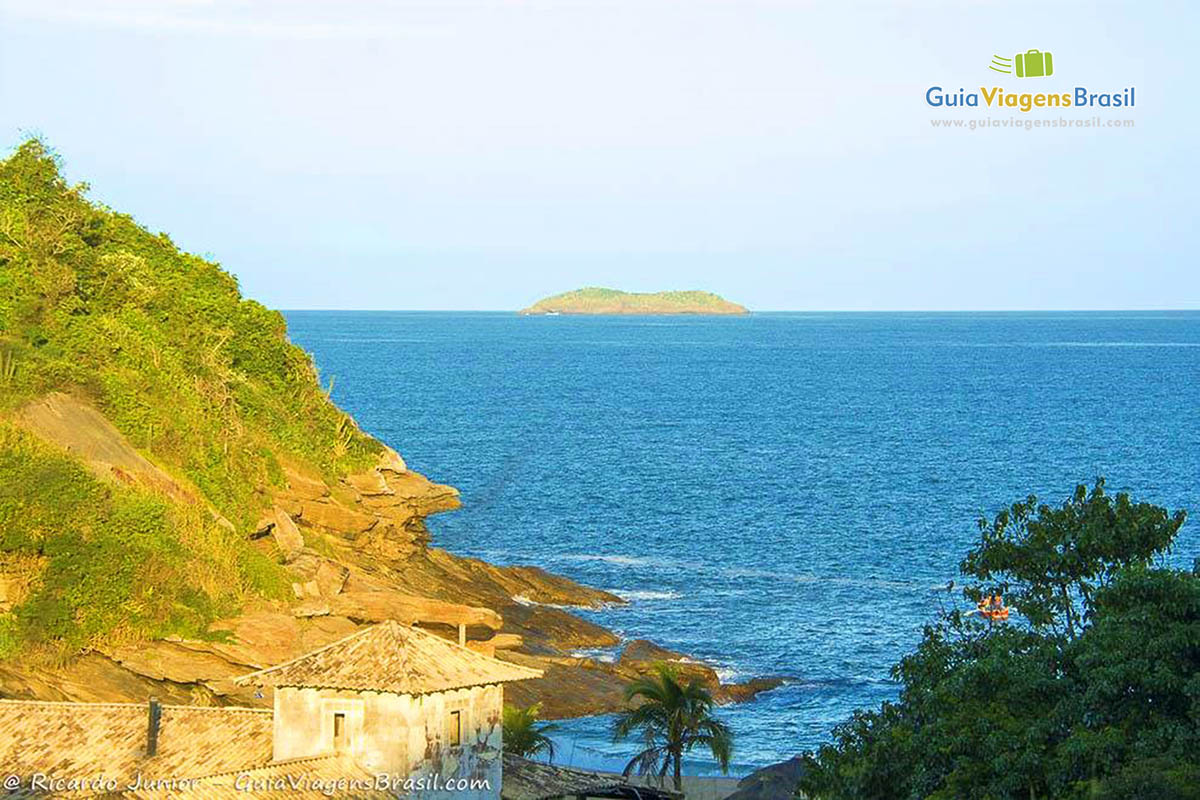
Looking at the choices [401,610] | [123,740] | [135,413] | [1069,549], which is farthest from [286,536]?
[1069,549]

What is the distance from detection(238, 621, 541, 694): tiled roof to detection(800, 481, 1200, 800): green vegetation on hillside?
6.90m

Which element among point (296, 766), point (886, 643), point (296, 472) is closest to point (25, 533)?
point (296, 766)

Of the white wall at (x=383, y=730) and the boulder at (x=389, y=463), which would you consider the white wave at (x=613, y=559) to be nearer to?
the boulder at (x=389, y=463)

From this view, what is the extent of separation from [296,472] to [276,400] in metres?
7.36

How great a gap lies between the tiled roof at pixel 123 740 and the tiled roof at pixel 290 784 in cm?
151

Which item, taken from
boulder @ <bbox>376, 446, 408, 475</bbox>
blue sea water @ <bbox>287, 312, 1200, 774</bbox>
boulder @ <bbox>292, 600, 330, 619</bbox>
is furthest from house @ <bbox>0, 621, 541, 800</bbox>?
boulder @ <bbox>376, 446, 408, 475</bbox>

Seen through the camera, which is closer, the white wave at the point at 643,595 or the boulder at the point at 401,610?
the boulder at the point at 401,610

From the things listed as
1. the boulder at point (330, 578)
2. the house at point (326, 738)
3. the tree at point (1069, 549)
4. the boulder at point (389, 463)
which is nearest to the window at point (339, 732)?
the house at point (326, 738)

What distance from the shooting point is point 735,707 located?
183 feet

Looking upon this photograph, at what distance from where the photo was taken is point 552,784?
32.0m

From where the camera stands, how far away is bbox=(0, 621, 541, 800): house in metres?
27.1

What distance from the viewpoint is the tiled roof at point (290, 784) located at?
83.9 feet

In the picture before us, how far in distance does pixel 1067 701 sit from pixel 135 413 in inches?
1347

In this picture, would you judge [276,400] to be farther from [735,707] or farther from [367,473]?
[735,707]
